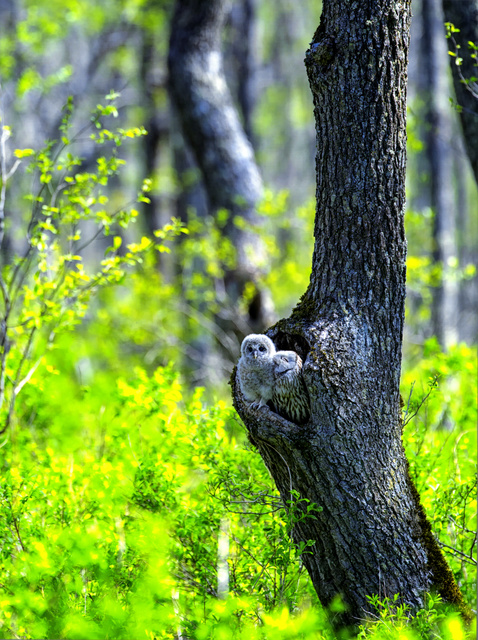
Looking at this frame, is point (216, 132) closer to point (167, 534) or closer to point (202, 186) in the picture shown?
point (202, 186)

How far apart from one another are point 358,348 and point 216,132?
4954mm

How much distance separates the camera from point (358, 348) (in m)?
3.22

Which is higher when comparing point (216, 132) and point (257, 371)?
point (216, 132)

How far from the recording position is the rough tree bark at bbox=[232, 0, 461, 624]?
3.15 m

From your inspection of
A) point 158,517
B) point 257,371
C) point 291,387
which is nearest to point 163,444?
point 158,517

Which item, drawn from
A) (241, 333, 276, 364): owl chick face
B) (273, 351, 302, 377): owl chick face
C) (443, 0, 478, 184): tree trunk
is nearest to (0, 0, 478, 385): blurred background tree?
(443, 0, 478, 184): tree trunk

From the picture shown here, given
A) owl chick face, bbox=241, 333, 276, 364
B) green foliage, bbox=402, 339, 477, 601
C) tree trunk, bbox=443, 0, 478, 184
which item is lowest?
green foliage, bbox=402, 339, 477, 601

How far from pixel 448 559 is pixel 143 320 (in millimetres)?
6626

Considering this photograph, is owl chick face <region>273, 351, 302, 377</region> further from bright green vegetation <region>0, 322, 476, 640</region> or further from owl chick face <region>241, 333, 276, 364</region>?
bright green vegetation <region>0, 322, 476, 640</region>

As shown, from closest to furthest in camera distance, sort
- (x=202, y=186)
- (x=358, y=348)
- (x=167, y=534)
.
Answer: (x=358, y=348) < (x=167, y=534) < (x=202, y=186)

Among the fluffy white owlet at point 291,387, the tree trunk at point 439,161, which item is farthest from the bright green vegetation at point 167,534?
the tree trunk at point 439,161

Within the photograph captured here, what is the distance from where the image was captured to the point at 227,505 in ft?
12.1

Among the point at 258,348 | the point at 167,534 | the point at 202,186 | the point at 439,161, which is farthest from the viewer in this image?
the point at 202,186

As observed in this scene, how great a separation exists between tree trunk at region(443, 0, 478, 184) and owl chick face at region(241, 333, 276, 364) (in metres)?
2.60
